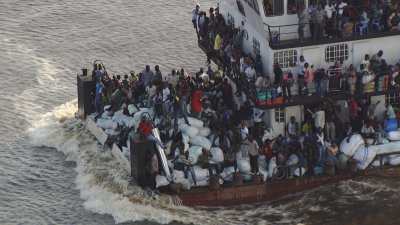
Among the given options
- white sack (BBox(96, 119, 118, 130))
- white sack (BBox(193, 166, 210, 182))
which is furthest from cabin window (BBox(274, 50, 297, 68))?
white sack (BBox(96, 119, 118, 130))

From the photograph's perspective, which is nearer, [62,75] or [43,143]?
[43,143]

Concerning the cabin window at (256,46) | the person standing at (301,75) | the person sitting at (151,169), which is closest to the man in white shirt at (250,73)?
the cabin window at (256,46)

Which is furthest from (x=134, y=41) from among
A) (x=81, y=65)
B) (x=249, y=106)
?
(x=249, y=106)

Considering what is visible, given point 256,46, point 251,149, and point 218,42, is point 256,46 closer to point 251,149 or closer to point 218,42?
point 218,42

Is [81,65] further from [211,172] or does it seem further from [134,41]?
[211,172]

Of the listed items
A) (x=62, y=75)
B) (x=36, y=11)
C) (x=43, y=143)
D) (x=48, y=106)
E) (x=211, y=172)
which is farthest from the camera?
(x=36, y=11)

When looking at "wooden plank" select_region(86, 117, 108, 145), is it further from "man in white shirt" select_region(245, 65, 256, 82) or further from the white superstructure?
the white superstructure
